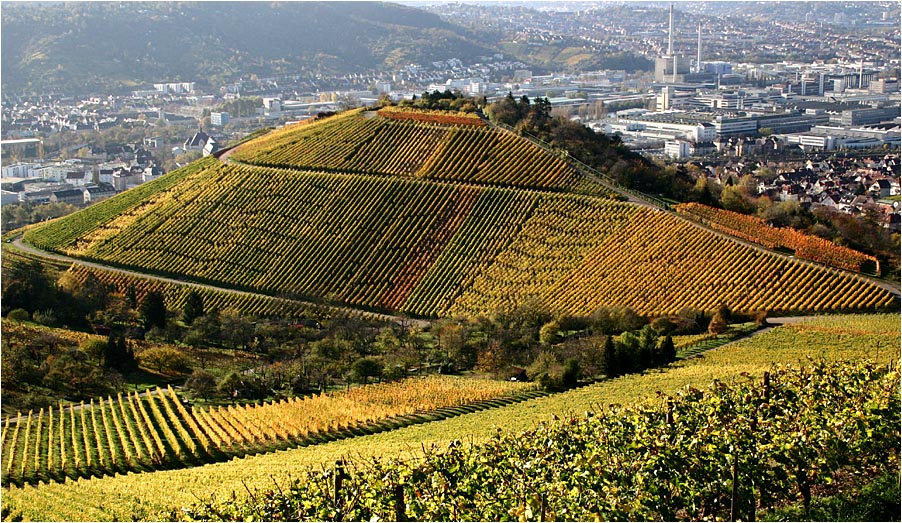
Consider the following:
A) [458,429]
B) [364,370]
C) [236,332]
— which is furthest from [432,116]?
[458,429]

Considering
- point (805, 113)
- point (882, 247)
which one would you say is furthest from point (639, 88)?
point (882, 247)

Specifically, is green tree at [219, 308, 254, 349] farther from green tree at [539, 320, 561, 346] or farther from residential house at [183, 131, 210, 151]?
residential house at [183, 131, 210, 151]

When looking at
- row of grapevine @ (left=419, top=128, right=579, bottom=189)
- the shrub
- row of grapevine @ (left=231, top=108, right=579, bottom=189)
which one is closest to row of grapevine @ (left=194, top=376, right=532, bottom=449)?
the shrub

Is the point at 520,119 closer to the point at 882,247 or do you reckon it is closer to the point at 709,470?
the point at 882,247

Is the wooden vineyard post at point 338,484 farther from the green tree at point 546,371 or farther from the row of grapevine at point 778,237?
the row of grapevine at point 778,237

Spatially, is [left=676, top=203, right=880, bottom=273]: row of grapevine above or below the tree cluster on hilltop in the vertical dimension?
below

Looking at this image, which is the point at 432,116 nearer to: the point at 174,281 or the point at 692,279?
the point at 174,281
